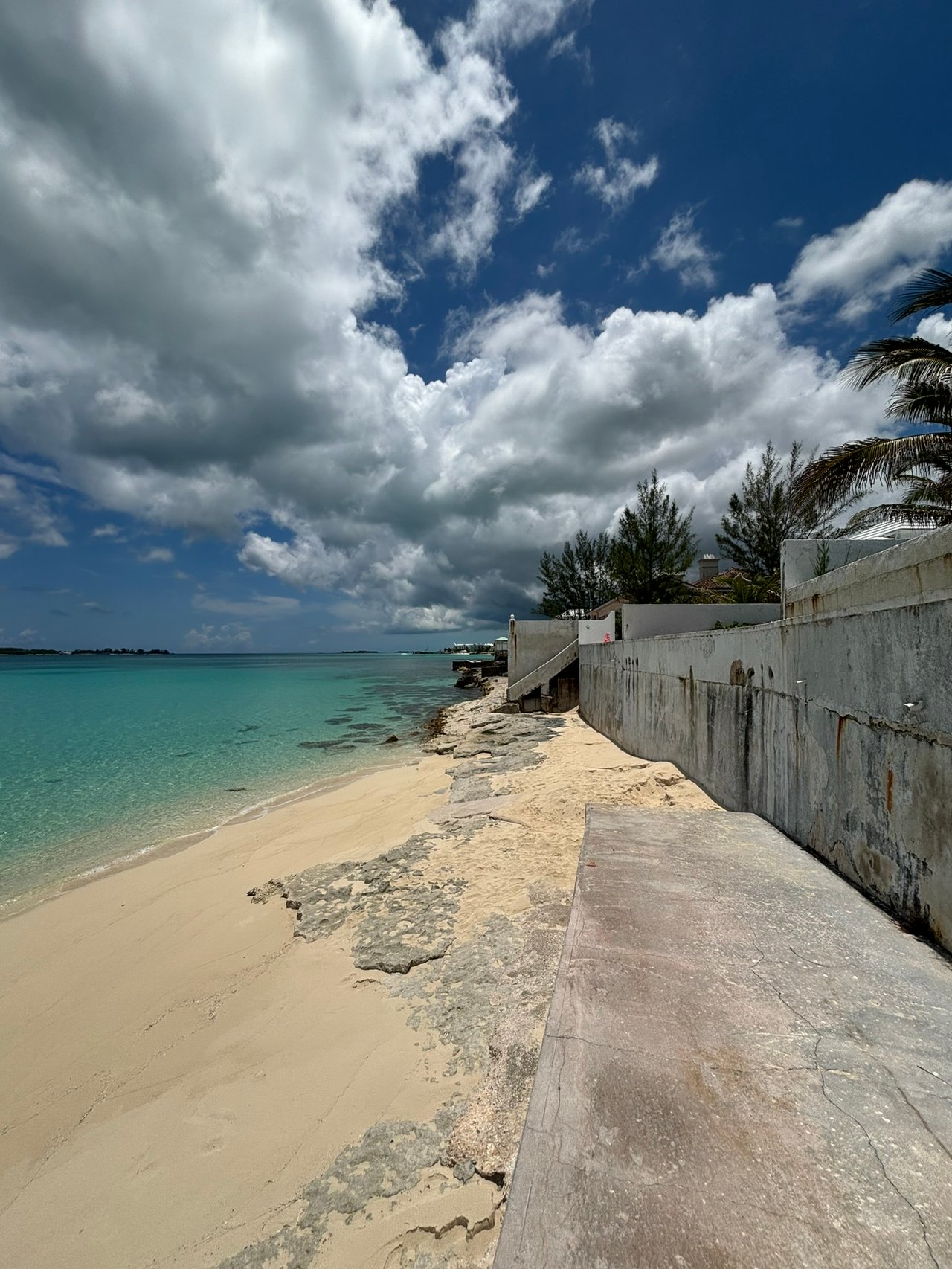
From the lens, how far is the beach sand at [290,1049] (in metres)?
2.46

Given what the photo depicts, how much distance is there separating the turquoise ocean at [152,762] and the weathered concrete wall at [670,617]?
7.32m

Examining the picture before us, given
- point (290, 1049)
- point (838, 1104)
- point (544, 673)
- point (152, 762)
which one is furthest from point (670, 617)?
point (152, 762)

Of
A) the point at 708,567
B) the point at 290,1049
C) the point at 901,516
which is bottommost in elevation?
the point at 290,1049

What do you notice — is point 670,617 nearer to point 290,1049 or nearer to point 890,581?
point 890,581

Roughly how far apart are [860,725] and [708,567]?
2878 centimetres

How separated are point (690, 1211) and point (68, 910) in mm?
8065

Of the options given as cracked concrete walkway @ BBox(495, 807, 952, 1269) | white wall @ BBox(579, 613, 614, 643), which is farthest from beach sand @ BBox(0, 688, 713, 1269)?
white wall @ BBox(579, 613, 614, 643)

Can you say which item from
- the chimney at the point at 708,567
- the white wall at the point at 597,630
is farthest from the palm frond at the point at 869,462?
the chimney at the point at 708,567

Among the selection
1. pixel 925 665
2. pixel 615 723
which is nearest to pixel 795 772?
pixel 925 665

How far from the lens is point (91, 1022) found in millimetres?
4551

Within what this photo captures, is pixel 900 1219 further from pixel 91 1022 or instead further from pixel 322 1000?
pixel 91 1022

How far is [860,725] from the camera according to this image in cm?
367

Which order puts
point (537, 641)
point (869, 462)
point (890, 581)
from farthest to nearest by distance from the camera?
1. point (537, 641)
2. point (869, 462)
3. point (890, 581)

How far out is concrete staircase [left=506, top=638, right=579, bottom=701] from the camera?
19.8 m
